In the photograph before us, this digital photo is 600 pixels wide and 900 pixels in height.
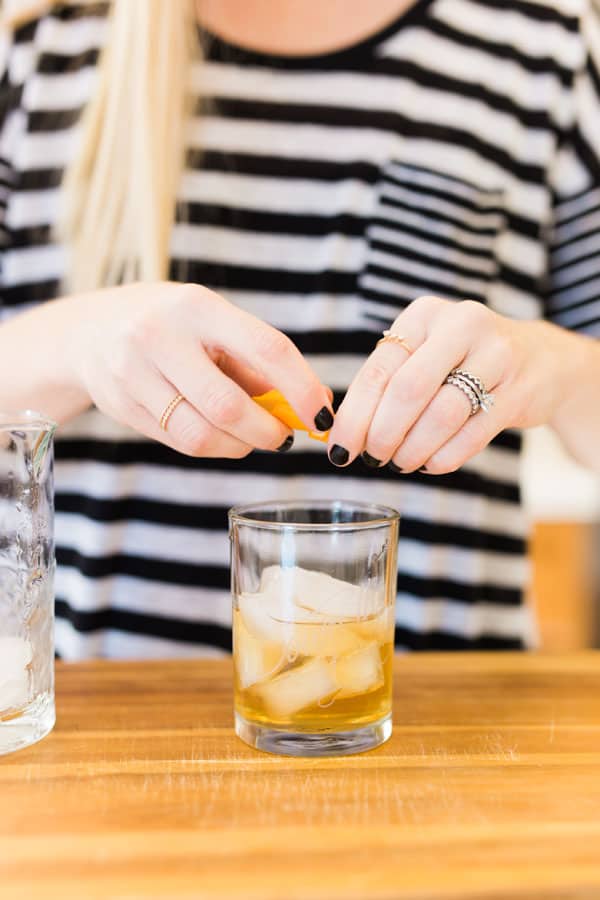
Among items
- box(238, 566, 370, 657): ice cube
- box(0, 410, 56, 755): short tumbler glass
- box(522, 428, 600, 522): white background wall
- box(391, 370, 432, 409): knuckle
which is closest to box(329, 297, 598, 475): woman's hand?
box(391, 370, 432, 409): knuckle

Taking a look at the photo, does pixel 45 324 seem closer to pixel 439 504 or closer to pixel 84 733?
pixel 84 733

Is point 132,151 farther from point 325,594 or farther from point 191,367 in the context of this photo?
point 325,594

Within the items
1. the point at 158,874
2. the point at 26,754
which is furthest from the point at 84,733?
the point at 158,874

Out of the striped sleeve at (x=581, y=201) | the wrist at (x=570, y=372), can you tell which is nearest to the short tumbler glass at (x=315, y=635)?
the wrist at (x=570, y=372)

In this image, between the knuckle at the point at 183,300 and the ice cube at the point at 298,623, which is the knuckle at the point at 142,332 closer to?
the knuckle at the point at 183,300

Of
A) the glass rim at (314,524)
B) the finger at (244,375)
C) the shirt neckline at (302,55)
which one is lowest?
the glass rim at (314,524)

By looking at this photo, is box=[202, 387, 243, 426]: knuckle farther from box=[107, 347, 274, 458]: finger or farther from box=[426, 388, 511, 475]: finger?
box=[426, 388, 511, 475]: finger
